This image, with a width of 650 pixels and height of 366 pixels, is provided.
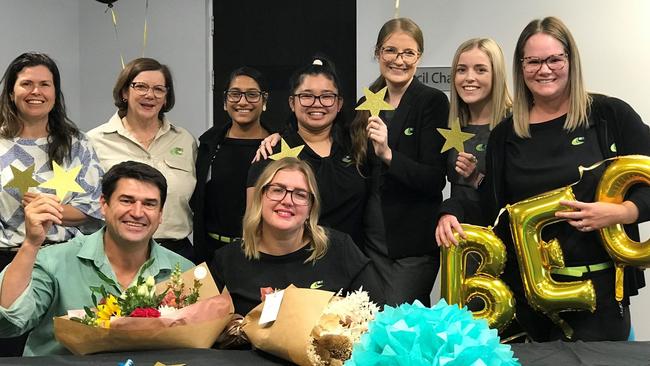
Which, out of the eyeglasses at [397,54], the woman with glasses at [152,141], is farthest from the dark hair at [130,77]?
the eyeglasses at [397,54]

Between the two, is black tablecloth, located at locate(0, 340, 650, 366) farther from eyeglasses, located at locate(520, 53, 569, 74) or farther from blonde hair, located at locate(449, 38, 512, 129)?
blonde hair, located at locate(449, 38, 512, 129)

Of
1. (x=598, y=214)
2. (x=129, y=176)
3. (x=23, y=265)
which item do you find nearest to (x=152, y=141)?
(x=129, y=176)

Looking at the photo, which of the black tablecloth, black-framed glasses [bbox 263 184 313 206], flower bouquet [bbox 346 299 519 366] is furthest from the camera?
black-framed glasses [bbox 263 184 313 206]

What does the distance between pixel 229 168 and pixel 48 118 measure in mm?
814

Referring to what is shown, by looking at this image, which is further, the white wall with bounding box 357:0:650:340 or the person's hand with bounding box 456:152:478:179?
the white wall with bounding box 357:0:650:340

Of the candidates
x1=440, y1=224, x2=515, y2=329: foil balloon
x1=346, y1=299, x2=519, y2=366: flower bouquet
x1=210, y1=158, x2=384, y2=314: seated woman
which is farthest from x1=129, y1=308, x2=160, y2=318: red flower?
x1=440, y1=224, x2=515, y2=329: foil balloon

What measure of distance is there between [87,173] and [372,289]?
1.36 m

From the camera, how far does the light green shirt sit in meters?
2.38

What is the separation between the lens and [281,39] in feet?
16.4

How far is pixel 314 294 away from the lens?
2.00 metres

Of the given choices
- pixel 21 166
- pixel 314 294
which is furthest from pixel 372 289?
pixel 21 166

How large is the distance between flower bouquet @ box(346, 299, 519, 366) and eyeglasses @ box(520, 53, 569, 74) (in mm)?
1443

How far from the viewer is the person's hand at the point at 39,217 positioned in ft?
7.58

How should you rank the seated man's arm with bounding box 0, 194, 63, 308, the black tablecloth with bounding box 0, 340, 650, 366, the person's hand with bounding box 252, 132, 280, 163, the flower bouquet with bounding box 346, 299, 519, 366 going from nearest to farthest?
the flower bouquet with bounding box 346, 299, 519, 366
the black tablecloth with bounding box 0, 340, 650, 366
the seated man's arm with bounding box 0, 194, 63, 308
the person's hand with bounding box 252, 132, 280, 163
